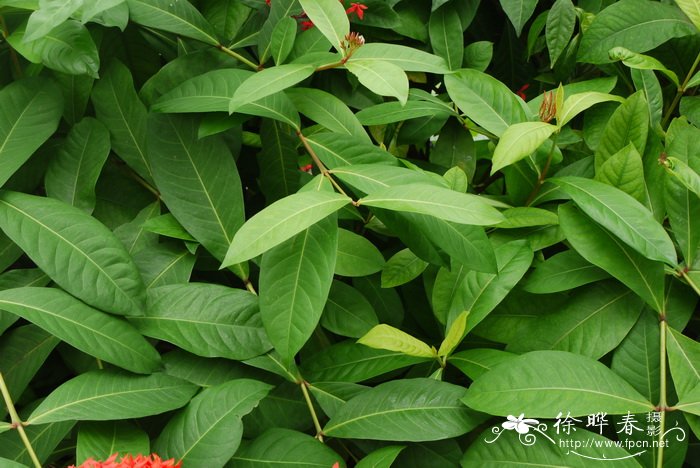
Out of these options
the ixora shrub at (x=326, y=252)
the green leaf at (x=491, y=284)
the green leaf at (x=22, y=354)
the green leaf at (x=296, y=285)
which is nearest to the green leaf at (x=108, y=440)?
the ixora shrub at (x=326, y=252)

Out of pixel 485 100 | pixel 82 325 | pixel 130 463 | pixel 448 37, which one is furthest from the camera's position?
pixel 448 37

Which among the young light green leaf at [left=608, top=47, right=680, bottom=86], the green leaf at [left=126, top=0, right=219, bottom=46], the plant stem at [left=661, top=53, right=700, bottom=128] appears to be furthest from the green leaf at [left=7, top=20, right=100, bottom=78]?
the plant stem at [left=661, top=53, right=700, bottom=128]

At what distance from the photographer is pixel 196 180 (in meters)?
0.95

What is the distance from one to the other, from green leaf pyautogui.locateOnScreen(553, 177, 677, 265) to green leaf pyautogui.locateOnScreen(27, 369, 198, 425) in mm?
552

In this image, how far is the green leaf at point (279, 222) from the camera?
2.39 ft

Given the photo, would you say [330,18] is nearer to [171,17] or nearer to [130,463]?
[171,17]

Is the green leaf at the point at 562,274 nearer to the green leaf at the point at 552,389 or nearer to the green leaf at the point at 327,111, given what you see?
the green leaf at the point at 552,389

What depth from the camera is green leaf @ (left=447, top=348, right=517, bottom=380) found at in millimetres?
892

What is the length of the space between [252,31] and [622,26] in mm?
599

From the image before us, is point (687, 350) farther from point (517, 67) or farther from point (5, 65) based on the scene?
point (5, 65)

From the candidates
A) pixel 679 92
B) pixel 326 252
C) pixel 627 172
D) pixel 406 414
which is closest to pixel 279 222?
pixel 326 252

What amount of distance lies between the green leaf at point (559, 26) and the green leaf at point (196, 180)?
0.56 meters

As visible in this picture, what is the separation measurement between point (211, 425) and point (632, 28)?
89 cm

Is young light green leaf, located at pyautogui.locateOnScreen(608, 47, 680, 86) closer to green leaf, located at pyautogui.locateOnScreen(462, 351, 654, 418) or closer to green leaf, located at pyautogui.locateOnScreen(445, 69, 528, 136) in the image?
green leaf, located at pyautogui.locateOnScreen(445, 69, 528, 136)
